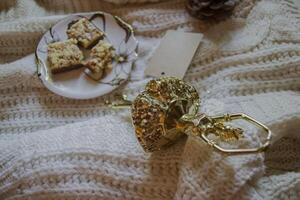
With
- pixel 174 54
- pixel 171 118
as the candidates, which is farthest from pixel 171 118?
pixel 174 54

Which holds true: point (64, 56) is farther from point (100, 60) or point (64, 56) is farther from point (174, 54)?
point (174, 54)

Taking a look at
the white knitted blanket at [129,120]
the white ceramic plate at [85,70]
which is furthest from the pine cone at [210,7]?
the white ceramic plate at [85,70]

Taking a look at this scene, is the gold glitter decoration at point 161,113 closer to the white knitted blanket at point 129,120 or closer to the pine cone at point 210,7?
the white knitted blanket at point 129,120

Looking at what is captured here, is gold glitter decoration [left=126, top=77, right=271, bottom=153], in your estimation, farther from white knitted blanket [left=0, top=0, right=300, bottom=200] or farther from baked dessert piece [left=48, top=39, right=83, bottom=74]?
baked dessert piece [left=48, top=39, right=83, bottom=74]

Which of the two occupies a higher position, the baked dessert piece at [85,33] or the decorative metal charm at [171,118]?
the decorative metal charm at [171,118]

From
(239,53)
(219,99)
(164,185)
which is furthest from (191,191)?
(239,53)

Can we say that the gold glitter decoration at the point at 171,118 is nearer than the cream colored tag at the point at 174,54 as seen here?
Yes

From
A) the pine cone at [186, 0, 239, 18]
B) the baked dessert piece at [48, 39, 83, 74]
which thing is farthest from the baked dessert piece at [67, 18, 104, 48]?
the pine cone at [186, 0, 239, 18]
